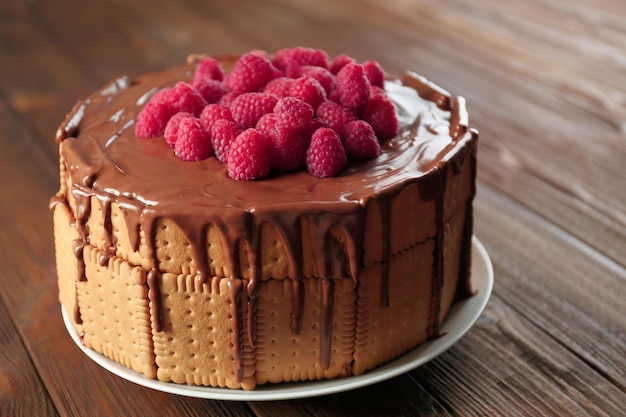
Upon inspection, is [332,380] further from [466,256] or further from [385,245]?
[466,256]

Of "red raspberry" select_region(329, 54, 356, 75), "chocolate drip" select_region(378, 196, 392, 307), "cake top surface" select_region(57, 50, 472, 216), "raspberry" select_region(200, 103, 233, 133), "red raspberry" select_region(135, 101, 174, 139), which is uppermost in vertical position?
"red raspberry" select_region(329, 54, 356, 75)

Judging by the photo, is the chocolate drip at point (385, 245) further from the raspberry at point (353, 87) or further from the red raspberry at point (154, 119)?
the red raspberry at point (154, 119)

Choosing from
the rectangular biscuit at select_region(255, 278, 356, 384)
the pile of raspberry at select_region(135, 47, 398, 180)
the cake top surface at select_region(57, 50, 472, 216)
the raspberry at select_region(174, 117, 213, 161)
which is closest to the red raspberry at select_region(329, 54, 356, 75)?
the pile of raspberry at select_region(135, 47, 398, 180)

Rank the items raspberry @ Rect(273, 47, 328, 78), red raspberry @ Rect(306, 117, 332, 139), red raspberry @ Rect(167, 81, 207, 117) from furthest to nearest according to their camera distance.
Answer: raspberry @ Rect(273, 47, 328, 78) → red raspberry @ Rect(167, 81, 207, 117) → red raspberry @ Rect(306, 117, 332, 139)

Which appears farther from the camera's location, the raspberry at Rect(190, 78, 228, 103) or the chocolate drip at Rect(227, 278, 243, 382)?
the raspberry at Rect(190, 78, 228, 103)

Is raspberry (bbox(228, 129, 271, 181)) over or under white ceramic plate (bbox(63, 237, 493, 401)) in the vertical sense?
over

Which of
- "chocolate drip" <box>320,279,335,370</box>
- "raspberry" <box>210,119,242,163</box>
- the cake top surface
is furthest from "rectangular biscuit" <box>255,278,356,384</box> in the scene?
"raspberry" <box>210,119,242,163</box>

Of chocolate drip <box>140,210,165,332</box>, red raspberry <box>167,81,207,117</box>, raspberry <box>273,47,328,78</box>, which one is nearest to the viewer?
chocolate drip <box>140,210,165,332</box>

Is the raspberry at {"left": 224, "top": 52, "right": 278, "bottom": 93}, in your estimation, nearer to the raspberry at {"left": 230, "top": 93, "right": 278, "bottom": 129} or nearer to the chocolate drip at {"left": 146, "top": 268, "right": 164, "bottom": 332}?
the raspberry at {"left": 230, "top": 93, "right": 278, "bottom": 129}
